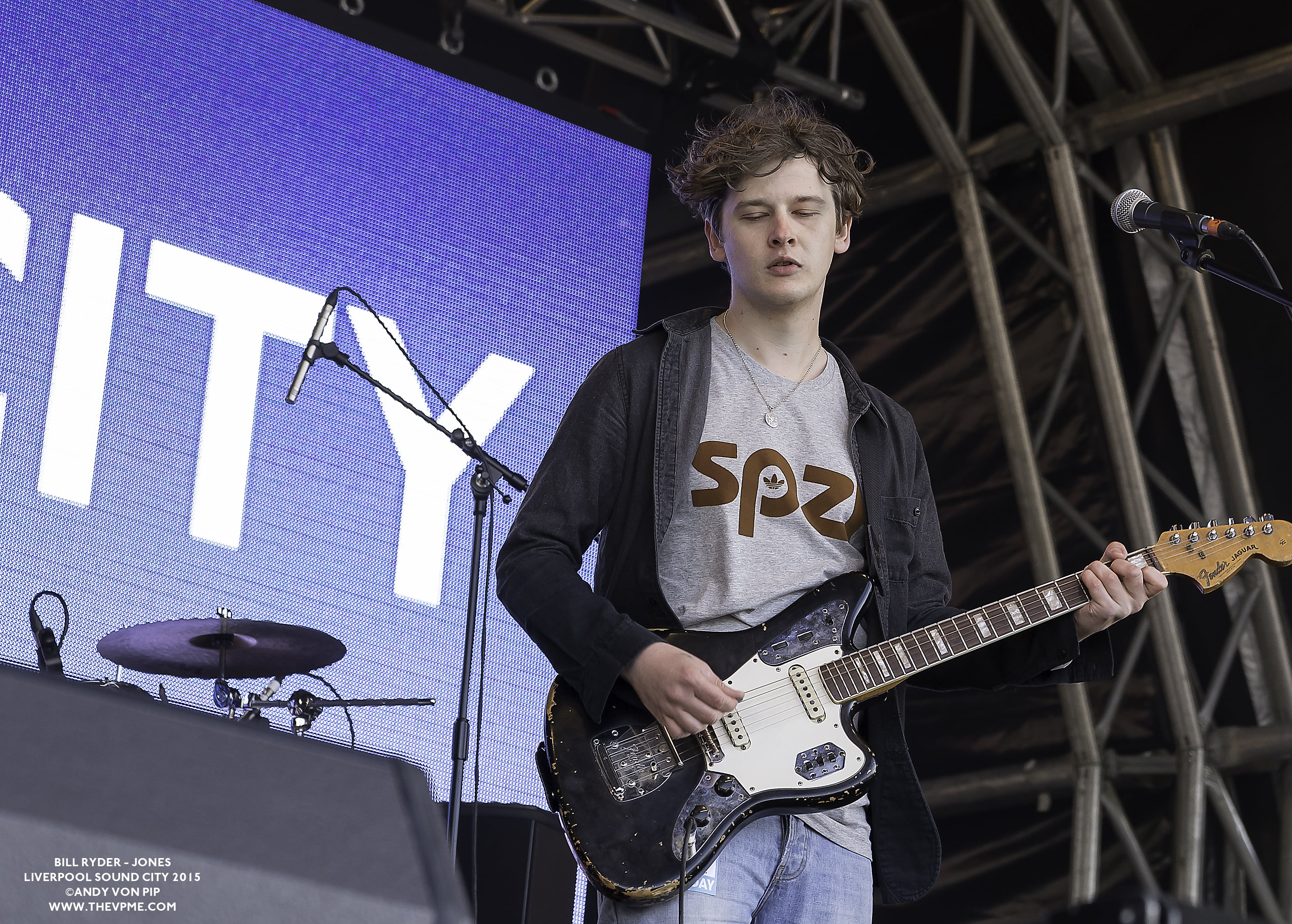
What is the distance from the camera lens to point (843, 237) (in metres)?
2.32

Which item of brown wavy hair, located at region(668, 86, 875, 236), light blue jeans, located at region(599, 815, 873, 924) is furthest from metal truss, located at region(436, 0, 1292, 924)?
light blue jeans, located at region(599, 815, 873, 924)

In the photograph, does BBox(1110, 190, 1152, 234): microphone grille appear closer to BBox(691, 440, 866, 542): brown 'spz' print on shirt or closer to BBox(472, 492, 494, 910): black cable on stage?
BBox(691, 440, 866, 542): brown 'spz' print on shirt

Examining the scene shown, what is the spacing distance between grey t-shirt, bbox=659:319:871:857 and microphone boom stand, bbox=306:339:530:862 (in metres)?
1.22

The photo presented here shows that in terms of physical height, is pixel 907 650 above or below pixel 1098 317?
below

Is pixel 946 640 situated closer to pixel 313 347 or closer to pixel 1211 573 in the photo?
pixel 1211 573

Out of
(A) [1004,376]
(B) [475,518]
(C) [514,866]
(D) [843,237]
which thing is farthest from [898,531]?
(A) [1004,376]

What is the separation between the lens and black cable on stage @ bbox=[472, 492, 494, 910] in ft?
10.4

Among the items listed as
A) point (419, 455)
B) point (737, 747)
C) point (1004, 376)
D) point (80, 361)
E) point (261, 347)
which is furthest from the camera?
point (1004, 376)

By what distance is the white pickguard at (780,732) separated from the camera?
6.09 feet

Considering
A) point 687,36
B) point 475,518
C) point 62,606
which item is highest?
point 687,36

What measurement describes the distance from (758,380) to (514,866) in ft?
5.50

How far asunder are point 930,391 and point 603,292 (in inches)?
62.1

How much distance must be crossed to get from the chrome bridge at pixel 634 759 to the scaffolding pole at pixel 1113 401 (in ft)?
11.0

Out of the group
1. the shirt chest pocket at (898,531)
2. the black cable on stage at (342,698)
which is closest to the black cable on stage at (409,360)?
the black cable on stage at (342,698)
